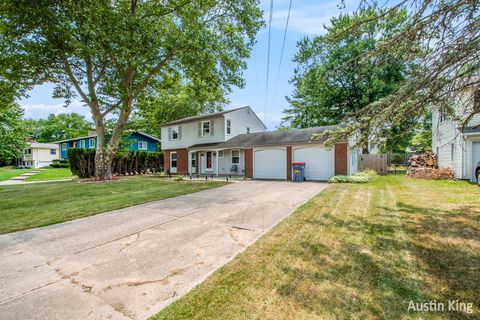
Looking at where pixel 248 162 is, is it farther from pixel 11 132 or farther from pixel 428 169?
pixel 11 132

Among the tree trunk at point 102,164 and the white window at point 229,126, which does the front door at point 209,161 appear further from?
the tree trunk at point 102,164

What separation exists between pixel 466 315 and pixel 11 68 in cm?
1897

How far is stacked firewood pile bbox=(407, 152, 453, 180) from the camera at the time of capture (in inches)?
497

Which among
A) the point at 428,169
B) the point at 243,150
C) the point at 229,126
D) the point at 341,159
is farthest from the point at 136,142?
the point at 428,169

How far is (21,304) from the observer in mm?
2400

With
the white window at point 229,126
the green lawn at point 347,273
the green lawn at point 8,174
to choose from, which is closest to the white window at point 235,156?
the white window at point 229,126

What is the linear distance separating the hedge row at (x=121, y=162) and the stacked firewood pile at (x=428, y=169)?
22717 mm

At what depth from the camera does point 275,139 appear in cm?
1551

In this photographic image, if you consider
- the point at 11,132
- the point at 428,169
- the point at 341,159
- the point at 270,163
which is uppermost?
the point at 11,132

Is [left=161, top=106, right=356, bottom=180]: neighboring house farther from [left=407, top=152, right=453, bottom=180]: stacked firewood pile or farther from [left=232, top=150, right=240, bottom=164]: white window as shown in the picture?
[left=407, top=152, right=453, bottom=180]: stacked firewood pile

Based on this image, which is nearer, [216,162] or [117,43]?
[117,43]

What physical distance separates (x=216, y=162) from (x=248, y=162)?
12.8 ft

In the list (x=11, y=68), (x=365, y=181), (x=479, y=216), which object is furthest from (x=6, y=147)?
(x=479, y=216)

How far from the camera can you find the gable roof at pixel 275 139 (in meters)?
14.2
